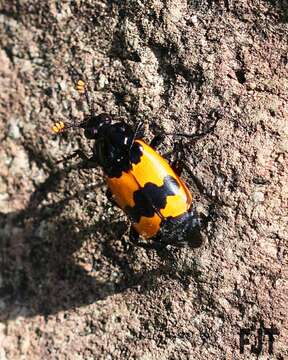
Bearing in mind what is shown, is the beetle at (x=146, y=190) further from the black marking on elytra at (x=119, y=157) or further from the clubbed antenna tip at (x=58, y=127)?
the clubbed antenna tip at (x=58, y=127)

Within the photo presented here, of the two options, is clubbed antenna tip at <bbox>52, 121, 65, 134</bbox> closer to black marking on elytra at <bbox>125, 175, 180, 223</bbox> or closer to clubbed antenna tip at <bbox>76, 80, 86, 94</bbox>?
clubbed antenna tip at <bbox>76, 80, 86, 94</bbox>

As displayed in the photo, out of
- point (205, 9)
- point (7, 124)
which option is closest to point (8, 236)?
point (7, 124)

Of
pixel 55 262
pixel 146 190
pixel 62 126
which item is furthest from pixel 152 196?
pixel 55 262

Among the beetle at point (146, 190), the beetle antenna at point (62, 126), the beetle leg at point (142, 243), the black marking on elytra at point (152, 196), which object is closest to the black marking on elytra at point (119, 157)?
the beetle at point (146, 190)

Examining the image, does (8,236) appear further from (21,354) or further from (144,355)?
(144,355)

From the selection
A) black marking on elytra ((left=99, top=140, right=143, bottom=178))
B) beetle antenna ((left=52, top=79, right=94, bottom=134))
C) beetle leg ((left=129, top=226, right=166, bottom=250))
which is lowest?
beetle leg ((left=129, top=226, right=166, bottom=250))

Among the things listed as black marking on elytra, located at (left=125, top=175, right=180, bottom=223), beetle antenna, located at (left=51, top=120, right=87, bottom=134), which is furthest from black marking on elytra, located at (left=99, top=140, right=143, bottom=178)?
beetle antenna, located at (left=51, top=120, right=87, bottom=134)
